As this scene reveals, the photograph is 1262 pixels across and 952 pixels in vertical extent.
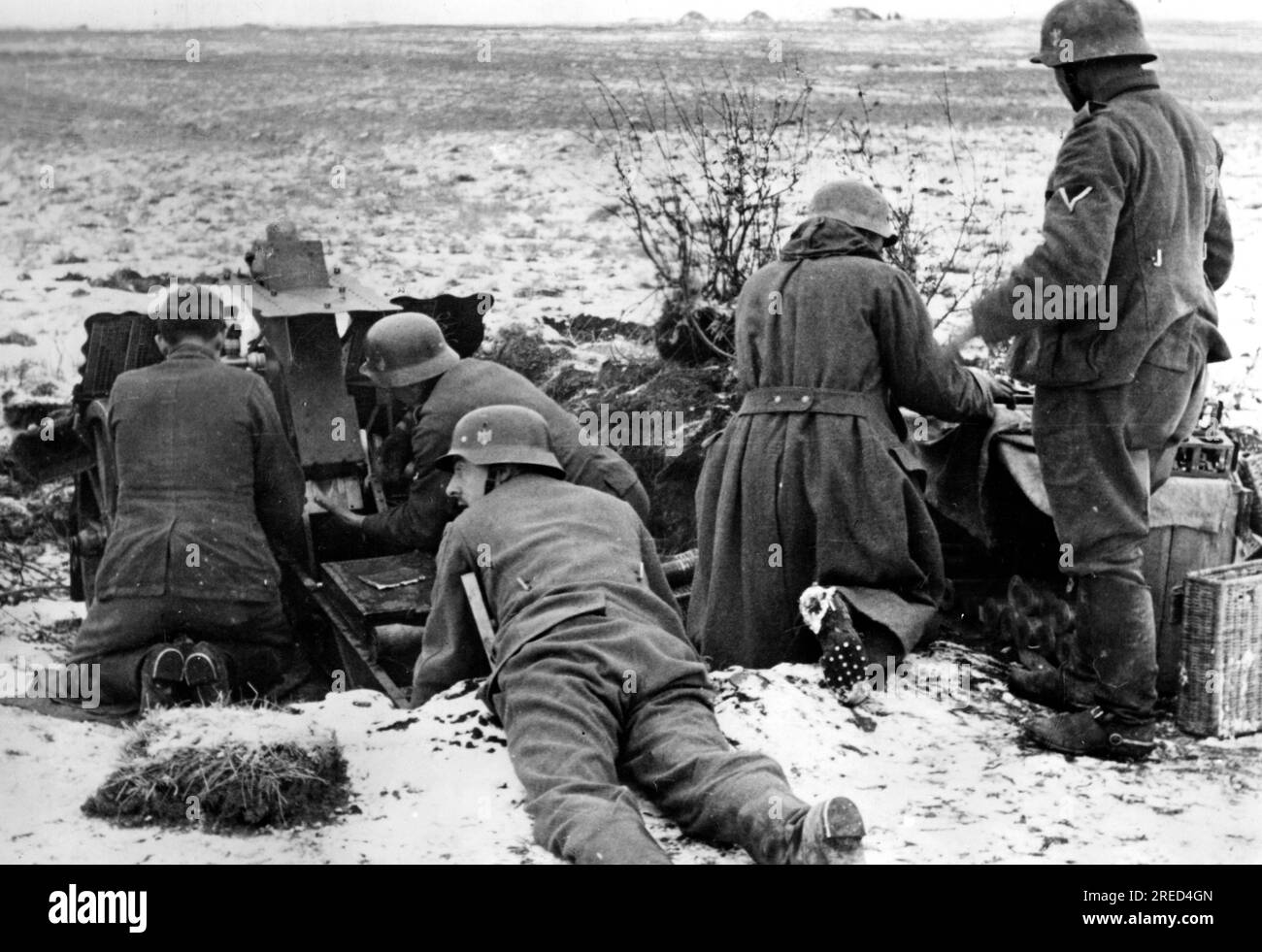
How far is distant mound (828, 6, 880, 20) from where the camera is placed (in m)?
11.1

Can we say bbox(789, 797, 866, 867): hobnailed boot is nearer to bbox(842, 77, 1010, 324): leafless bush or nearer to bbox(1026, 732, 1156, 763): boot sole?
bbox(1026, 732, 1156, 763): boot sole

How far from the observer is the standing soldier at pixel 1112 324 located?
4.67 meters

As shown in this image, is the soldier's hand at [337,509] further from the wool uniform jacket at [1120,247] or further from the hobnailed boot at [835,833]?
the hobnailed boot at [835,833]

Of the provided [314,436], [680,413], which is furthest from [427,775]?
[680,413]

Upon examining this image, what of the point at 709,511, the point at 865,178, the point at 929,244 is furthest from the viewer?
the point at 865,178

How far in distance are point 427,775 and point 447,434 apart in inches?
79.8

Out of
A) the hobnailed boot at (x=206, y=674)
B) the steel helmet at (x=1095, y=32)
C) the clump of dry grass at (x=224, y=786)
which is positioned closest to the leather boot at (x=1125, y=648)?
the steel helmet at (x=1095, y=32)

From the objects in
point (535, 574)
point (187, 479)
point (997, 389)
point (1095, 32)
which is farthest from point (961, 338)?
point (187, 479)

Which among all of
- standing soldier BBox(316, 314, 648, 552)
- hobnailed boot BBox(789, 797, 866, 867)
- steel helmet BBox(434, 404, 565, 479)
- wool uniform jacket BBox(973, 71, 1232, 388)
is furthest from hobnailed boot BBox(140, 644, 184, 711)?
wool uniform jacket BBox(973, 71, 1232, 388)

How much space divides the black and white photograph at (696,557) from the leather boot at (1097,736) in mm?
15

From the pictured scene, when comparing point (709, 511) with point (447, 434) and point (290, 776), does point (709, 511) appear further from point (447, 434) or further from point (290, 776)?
point (290, 776)

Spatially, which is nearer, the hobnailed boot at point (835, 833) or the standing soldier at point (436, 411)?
the hobnailed boot at point (835, 833)

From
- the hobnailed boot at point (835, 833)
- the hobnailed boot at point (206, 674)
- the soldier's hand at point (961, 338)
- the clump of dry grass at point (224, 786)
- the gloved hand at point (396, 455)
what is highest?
the soldier's hand at point (961, 338)
